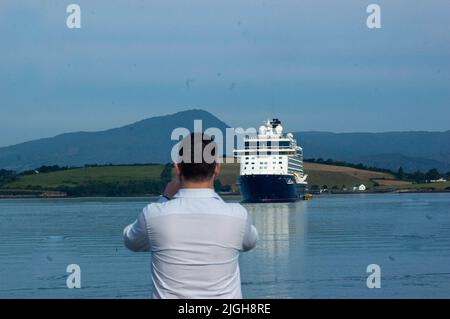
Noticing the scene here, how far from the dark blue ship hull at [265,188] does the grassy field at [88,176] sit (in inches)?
863

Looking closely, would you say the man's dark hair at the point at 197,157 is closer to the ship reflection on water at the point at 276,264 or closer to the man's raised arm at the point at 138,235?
the man's raised arm at the point at 138,235

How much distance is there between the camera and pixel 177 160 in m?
4.20

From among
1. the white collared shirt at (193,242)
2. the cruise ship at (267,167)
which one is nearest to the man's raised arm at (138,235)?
the white collared shirt at (193,242)

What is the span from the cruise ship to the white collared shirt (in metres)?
73.4

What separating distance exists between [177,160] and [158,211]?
0.22 metres

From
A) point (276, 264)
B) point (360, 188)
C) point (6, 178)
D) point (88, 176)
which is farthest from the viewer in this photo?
point (360, 188)

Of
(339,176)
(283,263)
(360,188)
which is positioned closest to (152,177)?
(339,176)

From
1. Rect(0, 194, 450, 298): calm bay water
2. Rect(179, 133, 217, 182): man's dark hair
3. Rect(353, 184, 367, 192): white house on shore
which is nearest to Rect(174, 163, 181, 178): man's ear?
Rect(179, 133, 217, 182): man's dark hair

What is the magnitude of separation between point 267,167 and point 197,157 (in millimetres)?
75875

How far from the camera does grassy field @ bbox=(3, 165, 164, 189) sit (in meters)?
106

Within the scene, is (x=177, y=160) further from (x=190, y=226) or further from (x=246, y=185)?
(x=246, y=185)

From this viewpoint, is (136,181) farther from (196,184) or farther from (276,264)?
(196,184)

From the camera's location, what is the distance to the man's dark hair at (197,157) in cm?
412

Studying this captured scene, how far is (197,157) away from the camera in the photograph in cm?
414
